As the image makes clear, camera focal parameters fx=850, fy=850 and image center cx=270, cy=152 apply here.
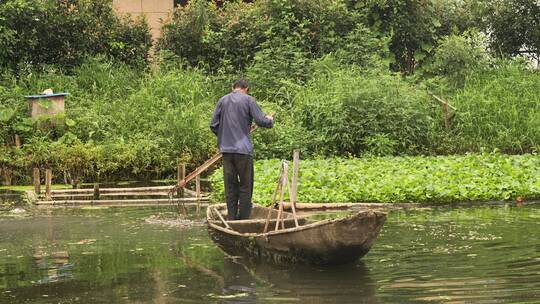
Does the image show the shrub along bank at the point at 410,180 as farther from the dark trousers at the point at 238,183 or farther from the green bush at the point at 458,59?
the green bush at the point at 458,59

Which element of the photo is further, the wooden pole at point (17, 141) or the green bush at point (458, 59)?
the green bush at point (458, 59)

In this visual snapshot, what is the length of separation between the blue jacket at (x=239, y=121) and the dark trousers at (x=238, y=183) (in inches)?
4.3

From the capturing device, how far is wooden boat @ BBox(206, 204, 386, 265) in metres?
8.29

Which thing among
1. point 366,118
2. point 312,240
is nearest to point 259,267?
point 312,240

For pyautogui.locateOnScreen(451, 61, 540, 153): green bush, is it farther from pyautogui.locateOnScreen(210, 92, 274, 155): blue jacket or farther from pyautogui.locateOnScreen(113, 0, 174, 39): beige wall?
pyautogui.locateOnScreen(210, 92, 274, 155): blue jacket

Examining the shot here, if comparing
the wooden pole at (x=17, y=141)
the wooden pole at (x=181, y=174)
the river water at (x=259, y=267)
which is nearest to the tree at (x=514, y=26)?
the wooden pole at (x=181, y=174)

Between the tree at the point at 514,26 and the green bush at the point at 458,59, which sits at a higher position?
the tree at the point at 514,26

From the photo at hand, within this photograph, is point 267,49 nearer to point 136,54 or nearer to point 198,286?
point 136,54

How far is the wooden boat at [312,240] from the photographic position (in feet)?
27.2

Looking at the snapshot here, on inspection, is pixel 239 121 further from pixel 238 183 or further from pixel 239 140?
pixel 238 183

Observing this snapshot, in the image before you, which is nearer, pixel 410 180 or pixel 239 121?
pixel 239 121

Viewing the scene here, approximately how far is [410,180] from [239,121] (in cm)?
552

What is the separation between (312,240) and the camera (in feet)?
28.1

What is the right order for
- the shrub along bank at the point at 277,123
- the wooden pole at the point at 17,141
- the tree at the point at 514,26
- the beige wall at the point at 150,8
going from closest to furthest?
the shrub along bank at the point at 277,123
the wooden pole at the point at 17,141
the tree at the point at 514,26
the beige wall at the point at 150,8
